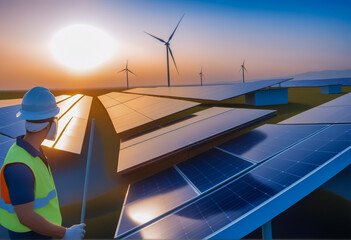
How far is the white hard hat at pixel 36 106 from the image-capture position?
272cm

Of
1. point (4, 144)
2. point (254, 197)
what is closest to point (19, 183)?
point (254, 197)

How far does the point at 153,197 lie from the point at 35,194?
14.8 ft

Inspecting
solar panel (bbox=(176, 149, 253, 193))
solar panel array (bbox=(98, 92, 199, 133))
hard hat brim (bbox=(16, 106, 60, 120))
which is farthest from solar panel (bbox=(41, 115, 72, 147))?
hard hat brim (bbox=(16, 106, 60, 120))

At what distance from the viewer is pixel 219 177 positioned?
257 inches

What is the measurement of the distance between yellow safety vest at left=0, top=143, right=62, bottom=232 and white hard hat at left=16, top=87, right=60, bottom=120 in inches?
15.0

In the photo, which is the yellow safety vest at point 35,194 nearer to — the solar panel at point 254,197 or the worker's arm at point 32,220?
the worker's arm at point 32,220

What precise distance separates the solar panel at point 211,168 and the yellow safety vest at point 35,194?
4.03 m

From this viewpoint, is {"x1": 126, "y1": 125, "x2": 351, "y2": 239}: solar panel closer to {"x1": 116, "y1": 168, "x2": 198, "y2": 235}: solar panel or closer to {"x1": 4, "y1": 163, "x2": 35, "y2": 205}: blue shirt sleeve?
{"x1": 116, "y1": 168, "x2": 198, "y2": 235}: solar panel

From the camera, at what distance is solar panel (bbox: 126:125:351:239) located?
4.16m

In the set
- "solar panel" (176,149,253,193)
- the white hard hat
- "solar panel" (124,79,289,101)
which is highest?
"solar panel" (124,79,289,101)

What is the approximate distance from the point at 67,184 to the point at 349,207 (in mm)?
10690

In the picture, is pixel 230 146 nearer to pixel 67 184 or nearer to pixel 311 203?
pixel 311 203

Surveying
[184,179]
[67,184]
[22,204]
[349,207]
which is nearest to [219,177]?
[184,179]

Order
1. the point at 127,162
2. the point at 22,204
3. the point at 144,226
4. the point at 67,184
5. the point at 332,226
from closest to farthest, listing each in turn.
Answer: the point at 22,204, the point at 144,226, the point at 332,226, the point at 127,162, the point at 67,184
